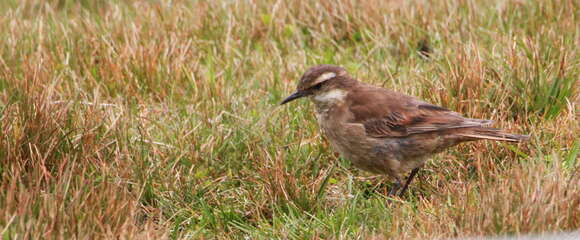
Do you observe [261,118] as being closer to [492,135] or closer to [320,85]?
[320,85]

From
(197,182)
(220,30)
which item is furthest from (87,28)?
(197,182)

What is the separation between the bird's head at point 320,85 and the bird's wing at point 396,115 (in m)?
0.11

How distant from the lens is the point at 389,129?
5445 millimetres

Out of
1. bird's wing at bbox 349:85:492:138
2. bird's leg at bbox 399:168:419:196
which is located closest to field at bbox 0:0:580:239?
bird's leg at bbox 399:168:419:196

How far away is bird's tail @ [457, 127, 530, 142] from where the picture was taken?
16.4 ft

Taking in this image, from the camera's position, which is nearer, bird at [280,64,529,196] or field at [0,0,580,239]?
field at [0,0,580,239]

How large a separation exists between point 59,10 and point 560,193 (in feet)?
20.4

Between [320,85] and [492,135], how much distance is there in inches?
47.0

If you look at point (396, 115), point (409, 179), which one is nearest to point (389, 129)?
point (396, 115)

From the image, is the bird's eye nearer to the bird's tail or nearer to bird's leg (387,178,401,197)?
bird's leg (387,178,401,197)

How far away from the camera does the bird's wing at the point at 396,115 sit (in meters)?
5.30

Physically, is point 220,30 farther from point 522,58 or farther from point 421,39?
point 522,58

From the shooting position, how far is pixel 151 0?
8.70 meters

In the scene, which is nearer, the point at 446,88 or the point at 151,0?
the point at 446,88
